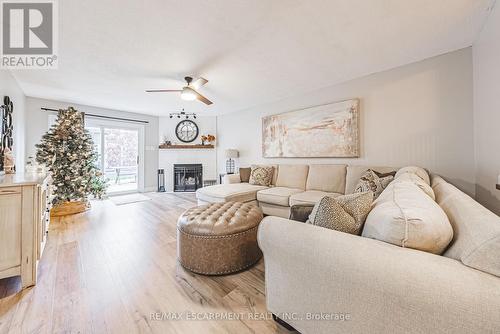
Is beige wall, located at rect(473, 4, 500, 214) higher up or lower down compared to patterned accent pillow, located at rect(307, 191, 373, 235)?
higher up

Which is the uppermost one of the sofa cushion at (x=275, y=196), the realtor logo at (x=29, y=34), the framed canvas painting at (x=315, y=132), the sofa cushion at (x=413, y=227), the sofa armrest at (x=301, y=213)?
the realtor logo at (x=29, y=34)

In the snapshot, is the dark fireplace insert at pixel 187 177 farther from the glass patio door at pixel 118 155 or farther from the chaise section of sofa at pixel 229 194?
the chaise section of sofa at pixel 229 194

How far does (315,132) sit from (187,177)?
13.0ft

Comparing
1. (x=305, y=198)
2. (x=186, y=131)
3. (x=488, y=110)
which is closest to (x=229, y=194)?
(x=305, y=198)

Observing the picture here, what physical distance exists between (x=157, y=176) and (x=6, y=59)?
12.4 feet

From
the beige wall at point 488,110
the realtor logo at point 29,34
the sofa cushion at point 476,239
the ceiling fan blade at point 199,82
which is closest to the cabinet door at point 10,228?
the realtor logo at point 29,34

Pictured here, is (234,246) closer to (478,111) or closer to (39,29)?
(39,29)

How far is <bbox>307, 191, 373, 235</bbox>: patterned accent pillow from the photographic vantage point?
3.39 feet

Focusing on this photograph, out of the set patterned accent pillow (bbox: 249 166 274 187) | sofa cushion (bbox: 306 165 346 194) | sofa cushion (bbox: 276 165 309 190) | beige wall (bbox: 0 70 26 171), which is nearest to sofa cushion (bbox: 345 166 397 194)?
sofa cushion (bbox: 306 165 346 194)

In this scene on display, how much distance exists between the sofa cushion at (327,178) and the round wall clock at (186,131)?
3.77 m

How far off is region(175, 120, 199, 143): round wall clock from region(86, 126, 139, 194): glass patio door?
1.11 meters

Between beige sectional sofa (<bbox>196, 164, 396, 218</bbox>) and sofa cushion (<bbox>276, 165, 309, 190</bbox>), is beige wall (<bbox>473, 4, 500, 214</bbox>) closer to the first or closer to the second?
beige sectional sofa (<bbox>196, 164, 396, 218</bbox>)

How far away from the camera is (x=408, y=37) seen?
2.10 metres

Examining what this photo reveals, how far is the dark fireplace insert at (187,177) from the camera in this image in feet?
19.2
